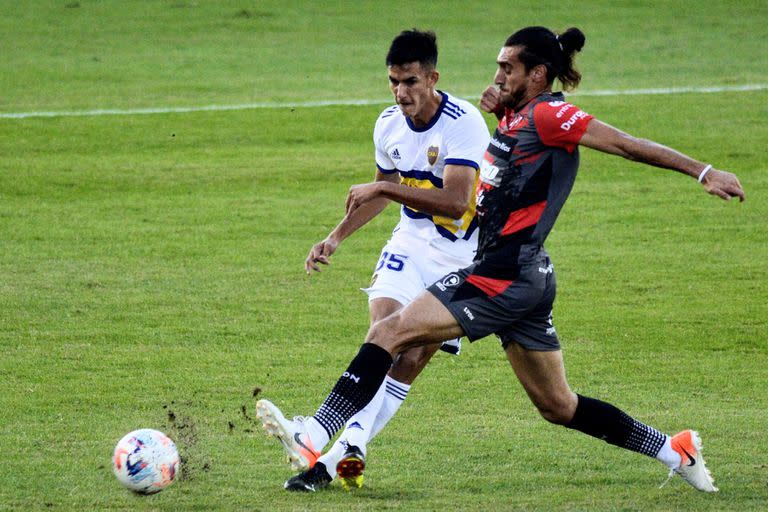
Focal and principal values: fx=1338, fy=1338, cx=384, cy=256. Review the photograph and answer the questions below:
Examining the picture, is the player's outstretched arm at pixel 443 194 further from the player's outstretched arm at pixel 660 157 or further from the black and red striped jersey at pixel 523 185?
the player's outstretched arm at pixel 660 157

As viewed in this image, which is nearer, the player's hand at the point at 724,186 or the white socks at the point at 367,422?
the player's hand at the point at 724,186

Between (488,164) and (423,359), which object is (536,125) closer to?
(488,164)

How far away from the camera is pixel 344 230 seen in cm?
762

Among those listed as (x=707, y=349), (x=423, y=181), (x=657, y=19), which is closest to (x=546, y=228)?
(x=423, y=181)

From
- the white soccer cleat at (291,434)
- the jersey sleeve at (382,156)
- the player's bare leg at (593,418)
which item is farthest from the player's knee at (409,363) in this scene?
the jersey sleeve at (382,156)

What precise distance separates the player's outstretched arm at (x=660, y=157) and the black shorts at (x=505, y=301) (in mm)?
719

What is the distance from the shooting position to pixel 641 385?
9.41 meters

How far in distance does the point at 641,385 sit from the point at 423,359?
8.27ft

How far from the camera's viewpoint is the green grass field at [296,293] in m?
7.36

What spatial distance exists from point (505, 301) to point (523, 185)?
0.58 meters

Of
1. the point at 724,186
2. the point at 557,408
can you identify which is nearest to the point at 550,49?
the point at 724,186

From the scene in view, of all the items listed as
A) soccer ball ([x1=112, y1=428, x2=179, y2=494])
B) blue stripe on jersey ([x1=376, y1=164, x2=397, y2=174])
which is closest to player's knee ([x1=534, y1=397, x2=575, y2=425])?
blue stripe on jersey ([x1=376, y1=164, x2=397, y2=174])

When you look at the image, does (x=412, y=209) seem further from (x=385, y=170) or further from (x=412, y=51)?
(x=412, y=51)

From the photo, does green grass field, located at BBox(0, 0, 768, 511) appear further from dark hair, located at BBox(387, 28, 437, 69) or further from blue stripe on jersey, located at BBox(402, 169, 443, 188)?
dark hair, located at BBox(387, 28, 437, 69)
